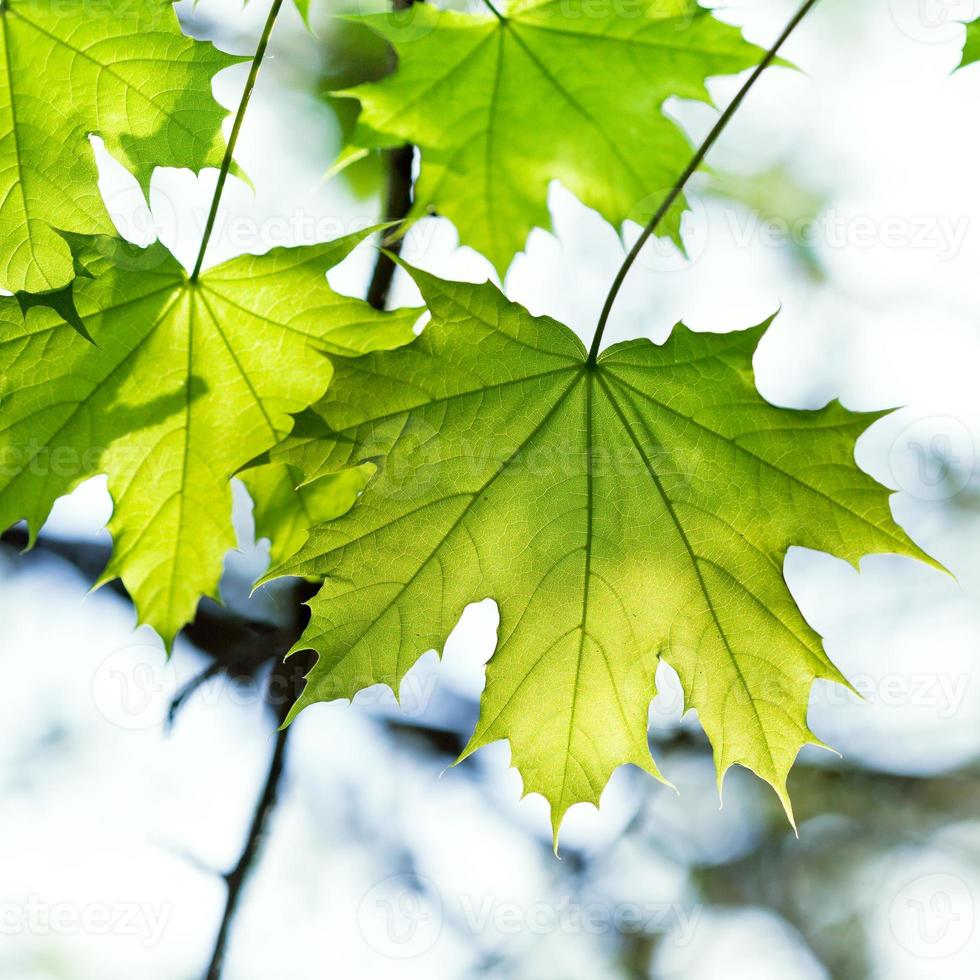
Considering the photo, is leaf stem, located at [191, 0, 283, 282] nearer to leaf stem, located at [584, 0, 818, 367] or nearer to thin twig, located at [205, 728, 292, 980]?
leaf stem, located at [584, 0, 818, 367]

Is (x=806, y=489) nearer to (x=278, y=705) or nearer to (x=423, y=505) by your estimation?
(x=423, y=505)

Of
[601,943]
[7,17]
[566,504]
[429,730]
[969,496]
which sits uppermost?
[7,17]

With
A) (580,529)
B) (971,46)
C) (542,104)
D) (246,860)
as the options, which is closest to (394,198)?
(542,104)

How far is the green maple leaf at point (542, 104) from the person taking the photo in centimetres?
141

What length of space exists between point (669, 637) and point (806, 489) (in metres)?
0.28

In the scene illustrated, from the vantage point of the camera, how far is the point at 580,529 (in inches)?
54.2

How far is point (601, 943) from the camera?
15.0 ft

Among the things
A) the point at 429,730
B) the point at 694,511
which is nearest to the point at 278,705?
the point at 694,511

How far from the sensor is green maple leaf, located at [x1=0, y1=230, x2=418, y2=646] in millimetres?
1321

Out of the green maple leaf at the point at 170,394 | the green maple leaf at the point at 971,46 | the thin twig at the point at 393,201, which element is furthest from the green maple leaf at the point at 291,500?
the green maple leaf at the point at 971,46

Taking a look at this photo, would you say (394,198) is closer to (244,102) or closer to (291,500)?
(244,102)

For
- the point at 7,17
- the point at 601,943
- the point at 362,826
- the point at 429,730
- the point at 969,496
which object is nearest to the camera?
the point at 7,17

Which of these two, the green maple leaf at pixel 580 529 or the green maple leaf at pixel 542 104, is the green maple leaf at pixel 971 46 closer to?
the green maple leaf at pixel 542 104

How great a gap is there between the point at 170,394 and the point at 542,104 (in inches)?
28.8
